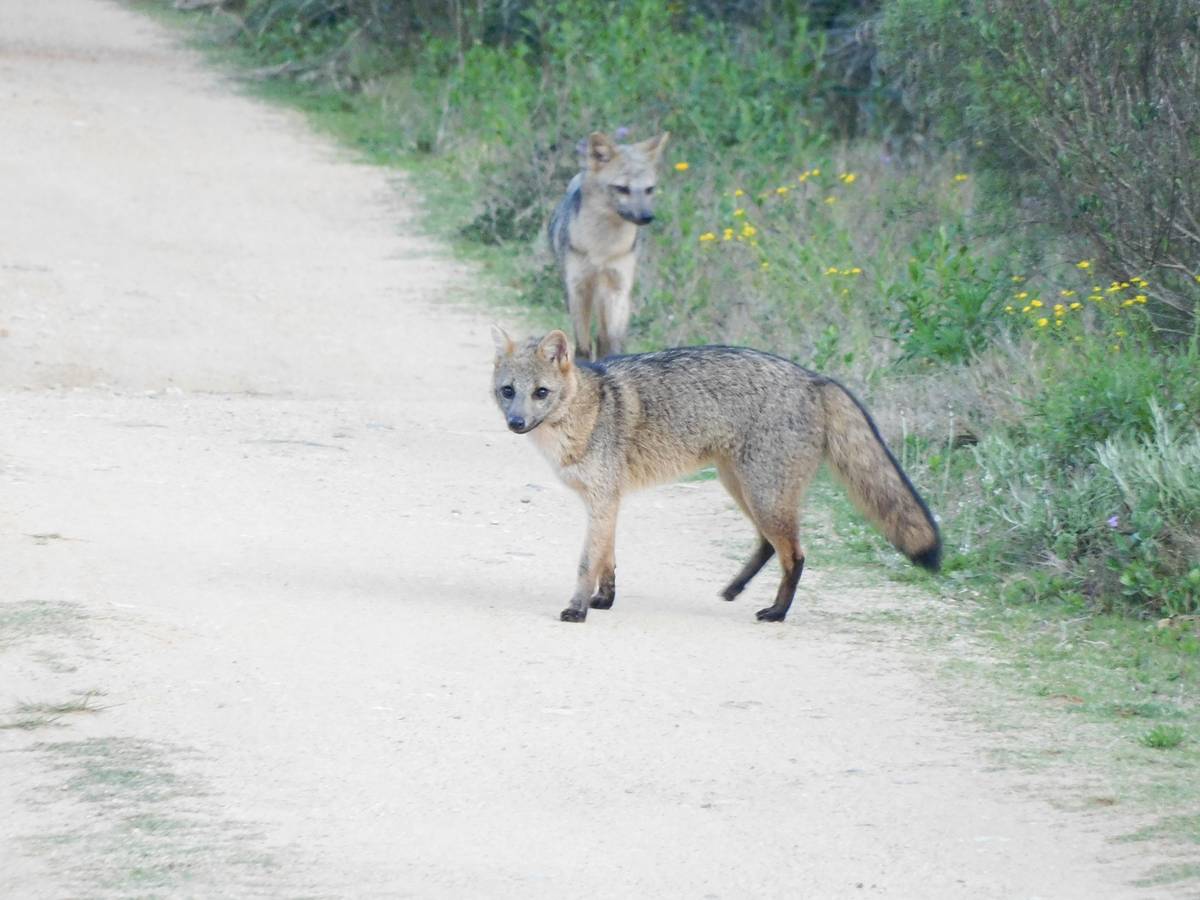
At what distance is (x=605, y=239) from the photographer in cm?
1160

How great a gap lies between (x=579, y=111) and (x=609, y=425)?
8.90 m

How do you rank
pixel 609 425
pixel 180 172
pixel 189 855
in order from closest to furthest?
pixel 189 855 < pixel 609 425 < pixel 180 172

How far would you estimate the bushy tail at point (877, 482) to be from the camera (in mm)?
6797

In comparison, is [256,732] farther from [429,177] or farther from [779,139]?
[429,177]

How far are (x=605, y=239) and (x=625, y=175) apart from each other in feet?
1.46

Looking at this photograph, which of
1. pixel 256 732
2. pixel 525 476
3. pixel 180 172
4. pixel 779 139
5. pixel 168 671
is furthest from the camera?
pixel 180 172

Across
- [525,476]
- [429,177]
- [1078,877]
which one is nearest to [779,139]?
[429,177]

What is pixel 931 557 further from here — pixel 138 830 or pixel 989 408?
pixel 138 830

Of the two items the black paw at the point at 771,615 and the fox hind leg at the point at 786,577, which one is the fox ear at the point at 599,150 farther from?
the black paw at the point at 771,615

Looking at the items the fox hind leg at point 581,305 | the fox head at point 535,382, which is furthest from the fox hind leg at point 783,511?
the fox hind leg at point 581,305

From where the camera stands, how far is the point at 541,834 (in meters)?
4.64

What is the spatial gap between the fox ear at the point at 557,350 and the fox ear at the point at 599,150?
16.0ft

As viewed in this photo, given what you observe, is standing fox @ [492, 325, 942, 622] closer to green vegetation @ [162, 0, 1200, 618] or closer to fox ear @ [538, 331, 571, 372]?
fox ear @ [538, 331, 571, 372]

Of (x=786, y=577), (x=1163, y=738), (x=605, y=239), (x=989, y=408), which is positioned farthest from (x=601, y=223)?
(x=1163, y=738)
